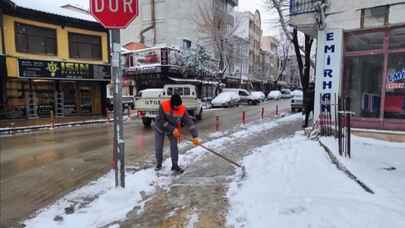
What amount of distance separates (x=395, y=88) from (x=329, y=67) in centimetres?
193

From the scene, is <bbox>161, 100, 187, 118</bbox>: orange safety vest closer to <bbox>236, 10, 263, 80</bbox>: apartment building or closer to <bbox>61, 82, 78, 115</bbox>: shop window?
<bbox>61, 82, 78, 115</bbox>: shop window

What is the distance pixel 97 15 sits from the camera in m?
5.12

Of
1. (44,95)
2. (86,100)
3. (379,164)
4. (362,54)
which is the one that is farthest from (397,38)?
(86,100)

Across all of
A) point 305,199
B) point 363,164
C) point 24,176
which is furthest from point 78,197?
point 363,164

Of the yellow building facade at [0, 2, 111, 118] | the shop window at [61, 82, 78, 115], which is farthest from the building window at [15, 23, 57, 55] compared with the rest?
the shop window at [61, 82, 78, 115]

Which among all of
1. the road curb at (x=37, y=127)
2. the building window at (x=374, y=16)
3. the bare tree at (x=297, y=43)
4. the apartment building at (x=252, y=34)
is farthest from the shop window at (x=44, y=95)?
the apartment building at (x=252, y=34)

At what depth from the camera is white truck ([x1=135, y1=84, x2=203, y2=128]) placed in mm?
15750

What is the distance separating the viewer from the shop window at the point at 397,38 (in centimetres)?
905

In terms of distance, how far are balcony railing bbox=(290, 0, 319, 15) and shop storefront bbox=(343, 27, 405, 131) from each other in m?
1.42

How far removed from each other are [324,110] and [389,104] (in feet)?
6.00

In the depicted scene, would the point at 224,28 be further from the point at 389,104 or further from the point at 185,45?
the point at 389,104

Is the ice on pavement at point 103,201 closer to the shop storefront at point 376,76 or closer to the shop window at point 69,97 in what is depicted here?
the shop storefront at point 376,76

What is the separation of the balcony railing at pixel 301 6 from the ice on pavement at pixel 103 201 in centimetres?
684

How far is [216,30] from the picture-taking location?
35.5 meters
